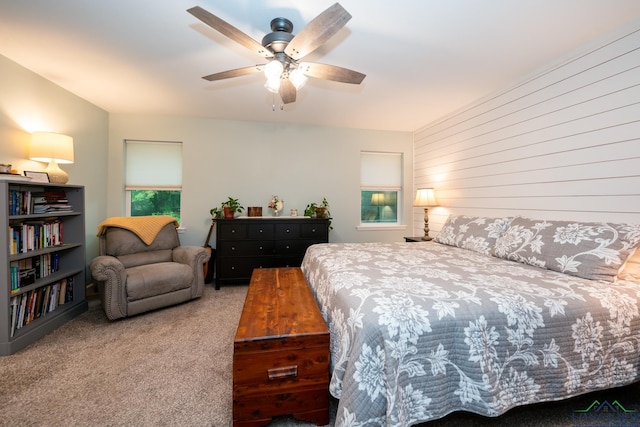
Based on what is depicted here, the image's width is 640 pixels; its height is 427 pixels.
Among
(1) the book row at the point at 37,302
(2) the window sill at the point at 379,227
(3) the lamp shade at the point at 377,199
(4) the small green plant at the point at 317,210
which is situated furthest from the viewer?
(3) the lamp shade at the point at 377,199

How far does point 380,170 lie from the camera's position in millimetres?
4559

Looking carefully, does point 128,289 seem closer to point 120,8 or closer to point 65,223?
point 65,223

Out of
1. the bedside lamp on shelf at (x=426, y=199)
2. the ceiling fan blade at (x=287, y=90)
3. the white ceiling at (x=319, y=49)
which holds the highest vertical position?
the white ceiling at (x=319, y=49)

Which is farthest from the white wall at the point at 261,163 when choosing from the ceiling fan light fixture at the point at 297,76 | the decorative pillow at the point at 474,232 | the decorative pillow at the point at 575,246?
the decorative pillow at the point at 575,246

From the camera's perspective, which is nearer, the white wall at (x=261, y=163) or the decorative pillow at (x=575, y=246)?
the decorative pillow at (x=575, y=246)

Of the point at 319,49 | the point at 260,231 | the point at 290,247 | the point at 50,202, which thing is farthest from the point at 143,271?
the point at 319,49

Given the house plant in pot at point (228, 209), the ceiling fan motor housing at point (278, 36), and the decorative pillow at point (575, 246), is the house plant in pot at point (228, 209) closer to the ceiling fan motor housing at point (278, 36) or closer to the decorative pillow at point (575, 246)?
the ceiling fan motor housing at point (278, 36)

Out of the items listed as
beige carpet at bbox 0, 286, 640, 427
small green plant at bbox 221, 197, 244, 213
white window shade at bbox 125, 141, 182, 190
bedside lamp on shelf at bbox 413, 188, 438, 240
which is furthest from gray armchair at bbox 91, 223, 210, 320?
bedside lamp on shelf at bbox 413, 188, 438, 240

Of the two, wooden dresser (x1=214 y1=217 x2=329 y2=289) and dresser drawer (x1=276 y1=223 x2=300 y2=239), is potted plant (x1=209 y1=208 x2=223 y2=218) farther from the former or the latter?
dresser drawer (x1=276 y1=223 x2=300 y2=239)

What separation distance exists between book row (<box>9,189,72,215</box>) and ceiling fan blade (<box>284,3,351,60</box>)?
2.46 m

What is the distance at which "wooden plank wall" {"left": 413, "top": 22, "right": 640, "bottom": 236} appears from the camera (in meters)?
1.88

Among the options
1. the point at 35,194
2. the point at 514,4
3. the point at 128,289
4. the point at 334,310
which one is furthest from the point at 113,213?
the point at 514,4

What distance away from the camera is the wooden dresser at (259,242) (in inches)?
140

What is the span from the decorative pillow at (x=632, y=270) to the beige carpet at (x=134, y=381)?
67 cm
